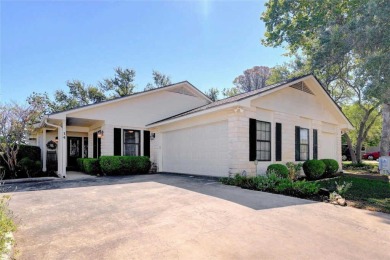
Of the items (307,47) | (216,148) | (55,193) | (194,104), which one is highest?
(307,47)

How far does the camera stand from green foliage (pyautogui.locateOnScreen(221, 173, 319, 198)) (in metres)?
7.19

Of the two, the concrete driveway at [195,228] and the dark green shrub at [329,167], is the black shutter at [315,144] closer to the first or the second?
the dark green shrub at [329,167]

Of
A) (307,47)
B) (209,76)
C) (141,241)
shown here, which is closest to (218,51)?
(209,76)

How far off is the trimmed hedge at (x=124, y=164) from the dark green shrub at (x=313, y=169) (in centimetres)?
802

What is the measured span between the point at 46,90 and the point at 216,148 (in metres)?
22.5

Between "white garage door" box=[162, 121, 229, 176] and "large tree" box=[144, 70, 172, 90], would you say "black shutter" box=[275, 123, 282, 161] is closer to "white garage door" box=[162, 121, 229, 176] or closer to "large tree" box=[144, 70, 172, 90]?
"white garage door" box=[162, 121, 229, 176]

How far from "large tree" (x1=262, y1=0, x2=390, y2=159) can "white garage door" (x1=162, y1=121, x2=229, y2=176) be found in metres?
8.62

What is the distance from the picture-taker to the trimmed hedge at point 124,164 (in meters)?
12.5

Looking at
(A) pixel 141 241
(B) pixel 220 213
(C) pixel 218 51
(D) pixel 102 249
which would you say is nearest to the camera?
(D) pixel 102 249

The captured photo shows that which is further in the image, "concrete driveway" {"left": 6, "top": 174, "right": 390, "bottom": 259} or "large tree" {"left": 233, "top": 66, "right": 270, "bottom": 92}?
"large tree" {"left": 233, "top": 66, "right": 270, "bottom": 92}

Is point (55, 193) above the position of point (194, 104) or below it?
below

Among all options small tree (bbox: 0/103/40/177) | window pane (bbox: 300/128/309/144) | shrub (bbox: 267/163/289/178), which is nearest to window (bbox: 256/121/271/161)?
shrub (bbox: 267/163/289/178)

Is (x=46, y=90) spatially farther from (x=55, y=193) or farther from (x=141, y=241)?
(x=141, y=241)

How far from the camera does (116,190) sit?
7.94 m
